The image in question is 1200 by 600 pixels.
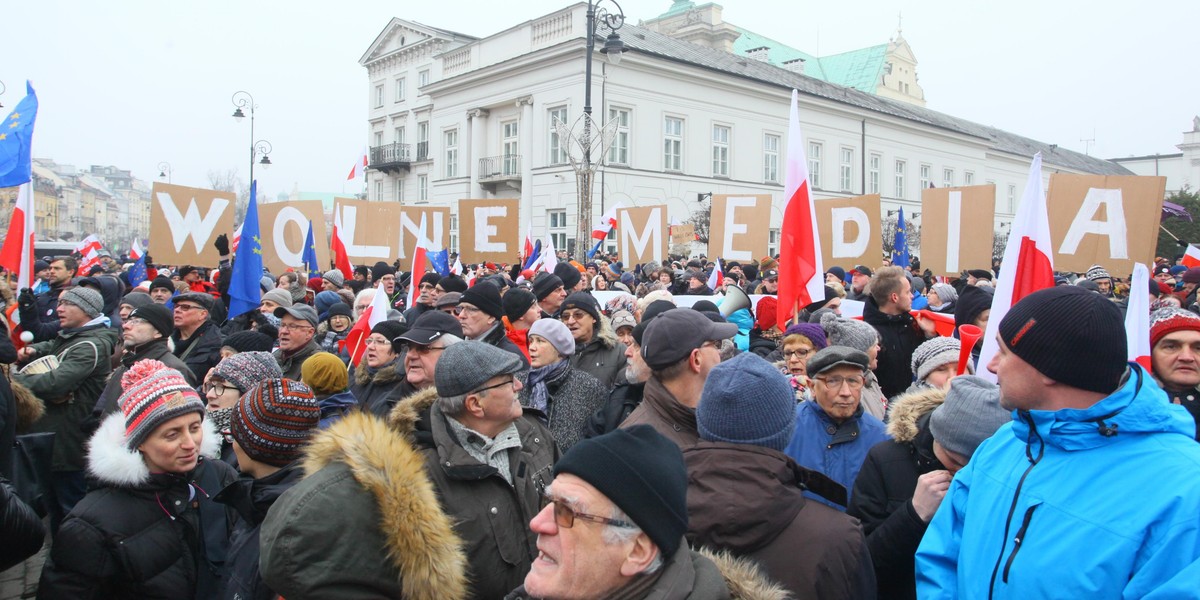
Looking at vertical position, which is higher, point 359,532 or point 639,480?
point 639,480

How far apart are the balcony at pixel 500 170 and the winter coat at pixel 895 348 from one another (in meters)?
28.4

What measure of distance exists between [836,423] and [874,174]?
41.3 meters

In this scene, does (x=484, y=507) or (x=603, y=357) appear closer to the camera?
(x=484, y=507)

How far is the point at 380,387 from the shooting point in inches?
195

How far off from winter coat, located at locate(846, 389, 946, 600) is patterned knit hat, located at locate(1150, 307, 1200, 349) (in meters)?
2.05

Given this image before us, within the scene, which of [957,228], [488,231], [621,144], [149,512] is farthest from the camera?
[621,144]

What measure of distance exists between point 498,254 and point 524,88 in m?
21.0

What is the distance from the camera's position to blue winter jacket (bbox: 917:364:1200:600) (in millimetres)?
1780

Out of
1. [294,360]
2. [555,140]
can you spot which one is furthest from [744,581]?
[555,140]

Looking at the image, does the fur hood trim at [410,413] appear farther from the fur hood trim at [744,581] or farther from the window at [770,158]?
the window at [770,158]

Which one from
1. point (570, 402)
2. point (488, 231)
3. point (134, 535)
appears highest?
point (488, 231)

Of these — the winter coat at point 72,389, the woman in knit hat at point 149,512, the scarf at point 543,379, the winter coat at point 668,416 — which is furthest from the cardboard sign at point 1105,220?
the winter coat at point 72,389

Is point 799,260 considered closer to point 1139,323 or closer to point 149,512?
point 1139,323

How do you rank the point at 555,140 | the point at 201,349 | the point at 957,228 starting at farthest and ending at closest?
1. the point at 555,140
2. the point at 957,228
3. the point at 201,349
